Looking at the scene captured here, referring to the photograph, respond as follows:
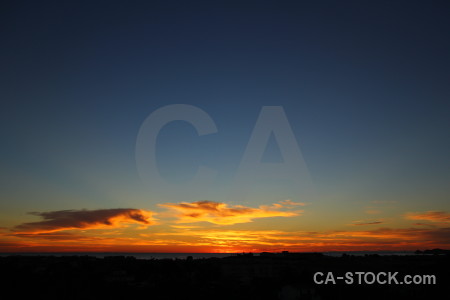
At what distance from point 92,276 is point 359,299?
25.1 meters

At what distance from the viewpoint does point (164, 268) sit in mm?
41062

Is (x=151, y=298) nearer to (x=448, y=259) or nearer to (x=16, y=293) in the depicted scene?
(x=16, y=293)

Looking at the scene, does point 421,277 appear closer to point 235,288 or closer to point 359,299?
point 359,299

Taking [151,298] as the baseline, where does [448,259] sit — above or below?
above

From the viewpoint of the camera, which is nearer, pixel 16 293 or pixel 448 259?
pixel 16 293

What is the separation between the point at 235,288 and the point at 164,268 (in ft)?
41.2

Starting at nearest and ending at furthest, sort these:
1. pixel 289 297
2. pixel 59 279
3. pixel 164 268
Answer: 1. pixel 289 297
2. pixel 59 279
3. pixel 164 268

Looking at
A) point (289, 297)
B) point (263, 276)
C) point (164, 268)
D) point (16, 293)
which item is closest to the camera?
point (16, 293)

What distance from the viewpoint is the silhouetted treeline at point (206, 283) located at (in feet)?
96.1

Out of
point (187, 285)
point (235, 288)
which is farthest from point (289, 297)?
point (187, 285)

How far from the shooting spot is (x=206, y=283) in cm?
3334

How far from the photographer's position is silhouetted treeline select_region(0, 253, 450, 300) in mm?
29297

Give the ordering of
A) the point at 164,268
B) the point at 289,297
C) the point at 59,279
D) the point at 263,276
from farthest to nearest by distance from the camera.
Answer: the point at 164,268 → the point at 263,276 → the point at 59,279 → the point at 289,297

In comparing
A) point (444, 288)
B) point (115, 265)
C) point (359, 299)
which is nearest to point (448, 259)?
point (444, 288)
